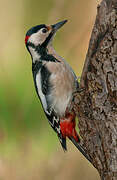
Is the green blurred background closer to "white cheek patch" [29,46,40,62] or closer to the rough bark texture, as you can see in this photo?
"white cheek patch" [29,46,40,62]

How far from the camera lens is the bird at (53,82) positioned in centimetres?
257

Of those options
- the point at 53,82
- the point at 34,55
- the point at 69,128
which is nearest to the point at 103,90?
the point at 53,82

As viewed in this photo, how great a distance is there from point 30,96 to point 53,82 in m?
0.34

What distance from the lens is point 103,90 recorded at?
1838mm

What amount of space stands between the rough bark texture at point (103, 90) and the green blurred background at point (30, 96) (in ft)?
3.06


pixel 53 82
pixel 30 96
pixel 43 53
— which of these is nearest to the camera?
pixel 53 82

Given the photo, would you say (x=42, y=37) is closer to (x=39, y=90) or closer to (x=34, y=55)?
(x=34, y=55)

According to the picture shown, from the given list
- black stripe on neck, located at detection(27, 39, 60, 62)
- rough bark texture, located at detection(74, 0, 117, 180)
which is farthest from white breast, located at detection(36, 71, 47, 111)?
rough bark texture, located at detection(74, 0, 117, 180)

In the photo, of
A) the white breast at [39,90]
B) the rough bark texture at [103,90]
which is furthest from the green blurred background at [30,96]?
the rough bark texture at [103,90]

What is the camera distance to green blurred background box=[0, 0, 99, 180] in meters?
2.79

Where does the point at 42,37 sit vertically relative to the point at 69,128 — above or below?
above

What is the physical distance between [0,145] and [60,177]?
567 mm

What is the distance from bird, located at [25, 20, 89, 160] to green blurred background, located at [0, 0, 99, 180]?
0.54 ft

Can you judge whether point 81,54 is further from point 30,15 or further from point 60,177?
point 60,177
